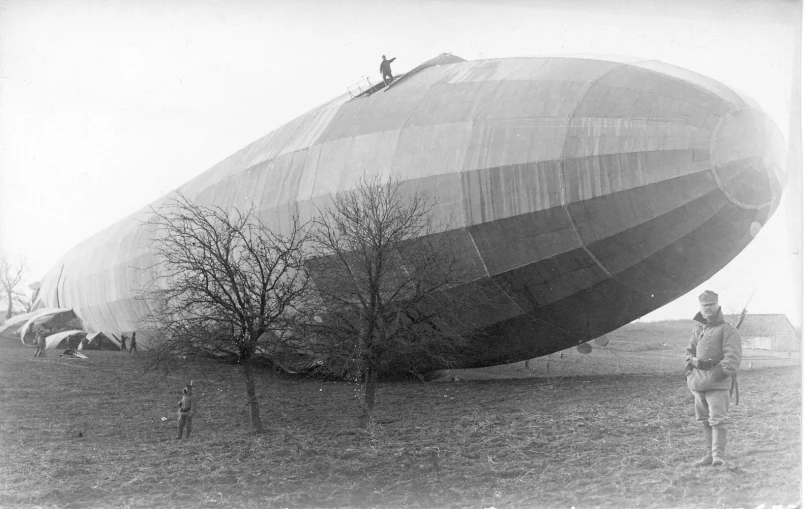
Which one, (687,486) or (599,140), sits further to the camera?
(599,140)

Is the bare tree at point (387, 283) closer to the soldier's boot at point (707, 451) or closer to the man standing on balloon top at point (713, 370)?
the man standing on balloon top at point (713, 370)

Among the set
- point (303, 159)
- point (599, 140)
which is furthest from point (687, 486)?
point (303, 159)

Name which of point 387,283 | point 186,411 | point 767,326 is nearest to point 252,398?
point 186,411

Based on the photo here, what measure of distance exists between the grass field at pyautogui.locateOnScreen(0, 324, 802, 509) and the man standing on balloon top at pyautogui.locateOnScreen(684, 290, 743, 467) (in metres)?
0.32

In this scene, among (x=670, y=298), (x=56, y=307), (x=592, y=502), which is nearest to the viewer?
(x=592, y=502)

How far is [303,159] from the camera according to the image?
12.6 meters

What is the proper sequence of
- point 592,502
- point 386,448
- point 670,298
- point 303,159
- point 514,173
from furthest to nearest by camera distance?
point 303,159
point 670,298
point 514,173
point 386,448
point 592,502

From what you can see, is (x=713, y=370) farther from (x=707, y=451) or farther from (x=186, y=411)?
(x=186, y=411)

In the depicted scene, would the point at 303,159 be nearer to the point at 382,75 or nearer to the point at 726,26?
the point at 382,75

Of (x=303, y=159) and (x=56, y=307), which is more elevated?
(x=303, y=159)

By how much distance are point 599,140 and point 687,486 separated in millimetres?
4826

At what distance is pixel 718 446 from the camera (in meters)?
7.38

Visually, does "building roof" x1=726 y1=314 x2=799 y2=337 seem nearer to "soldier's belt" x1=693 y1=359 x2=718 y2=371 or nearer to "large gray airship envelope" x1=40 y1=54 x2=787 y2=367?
"large gray airship envelope" x1=40 y1=54 x2=787 y2=367

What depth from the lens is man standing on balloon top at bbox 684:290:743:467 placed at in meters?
7.41
